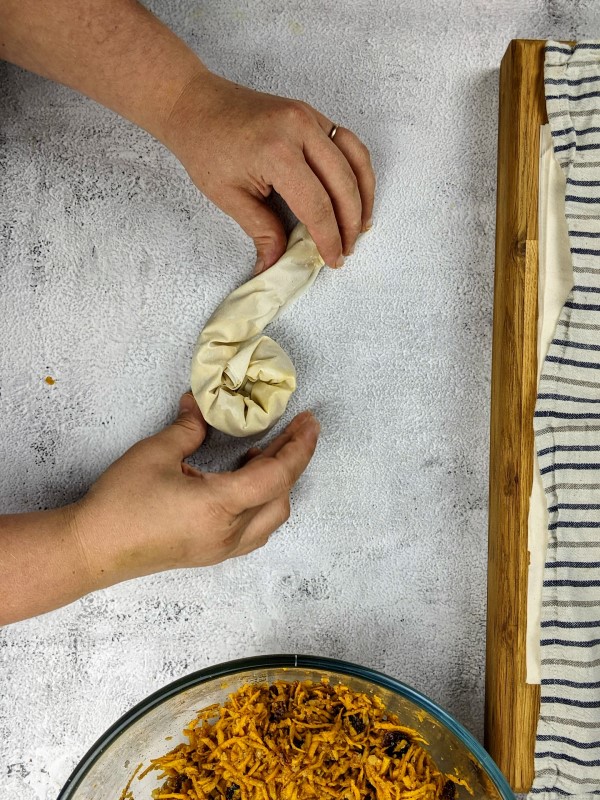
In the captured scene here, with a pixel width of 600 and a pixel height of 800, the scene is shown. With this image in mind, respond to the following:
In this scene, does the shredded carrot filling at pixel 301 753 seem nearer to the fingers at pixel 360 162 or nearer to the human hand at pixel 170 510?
the human hand at pixel 170 510

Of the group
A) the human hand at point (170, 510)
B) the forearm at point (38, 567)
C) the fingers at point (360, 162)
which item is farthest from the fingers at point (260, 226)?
the forearm at point (38, 567)

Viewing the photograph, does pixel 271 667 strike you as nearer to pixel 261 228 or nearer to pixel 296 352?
pixel 296 352

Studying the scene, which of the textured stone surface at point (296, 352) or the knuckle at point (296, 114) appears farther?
the textured stone surface at point (296, 352)

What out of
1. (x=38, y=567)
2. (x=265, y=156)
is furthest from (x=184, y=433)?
(x=265, y=156)

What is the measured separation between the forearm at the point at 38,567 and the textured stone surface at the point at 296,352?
0.10 meters

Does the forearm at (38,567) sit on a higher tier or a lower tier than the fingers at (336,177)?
lower

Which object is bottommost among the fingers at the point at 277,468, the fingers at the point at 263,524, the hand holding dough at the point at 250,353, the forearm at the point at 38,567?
the forearm at the point at 38,567

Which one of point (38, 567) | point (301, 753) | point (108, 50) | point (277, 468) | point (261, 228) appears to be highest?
point (108, 50)

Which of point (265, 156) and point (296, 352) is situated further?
point (296, 352)

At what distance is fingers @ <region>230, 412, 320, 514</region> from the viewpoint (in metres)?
0.75

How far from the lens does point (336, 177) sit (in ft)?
2.41

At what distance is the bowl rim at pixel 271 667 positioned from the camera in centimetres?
72

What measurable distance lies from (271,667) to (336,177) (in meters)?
0.53


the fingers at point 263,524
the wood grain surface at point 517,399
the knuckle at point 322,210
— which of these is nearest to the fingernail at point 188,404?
the fingers at point 263,524
